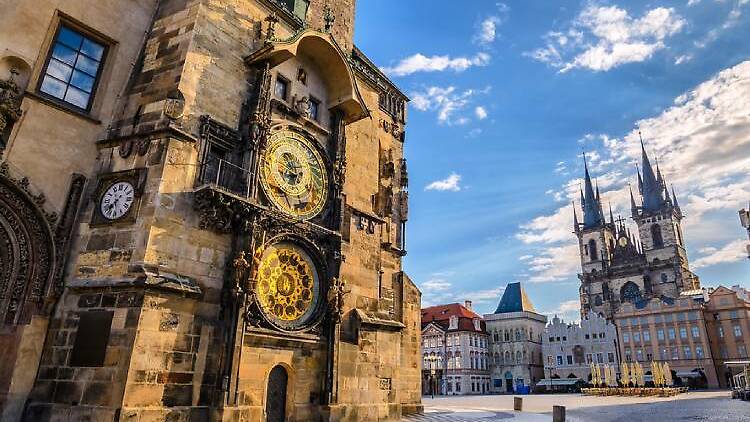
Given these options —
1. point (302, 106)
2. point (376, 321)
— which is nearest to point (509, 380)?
point (376, 321)

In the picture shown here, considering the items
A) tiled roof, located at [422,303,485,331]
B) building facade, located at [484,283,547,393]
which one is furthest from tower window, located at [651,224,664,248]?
tiled roof, located at [422,303,485,331]

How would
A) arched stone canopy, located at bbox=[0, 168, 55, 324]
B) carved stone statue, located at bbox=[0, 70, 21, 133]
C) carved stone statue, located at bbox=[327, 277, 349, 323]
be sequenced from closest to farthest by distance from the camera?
arched stone canopy, located at bbox=[0, 168, 55, 324], carved stone statue, located at bbox=[0, 70, 21, 133], carved stone statue, located at bbox=[327, 277, 349, 323]

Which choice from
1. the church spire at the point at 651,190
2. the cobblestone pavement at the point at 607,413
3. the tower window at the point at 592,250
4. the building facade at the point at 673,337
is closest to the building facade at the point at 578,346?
the building facade at the point at 673,337

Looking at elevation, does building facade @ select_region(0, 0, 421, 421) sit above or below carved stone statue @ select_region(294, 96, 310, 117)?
below

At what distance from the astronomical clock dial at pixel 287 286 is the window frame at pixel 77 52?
19.7ft

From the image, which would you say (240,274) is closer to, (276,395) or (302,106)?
(276,395)

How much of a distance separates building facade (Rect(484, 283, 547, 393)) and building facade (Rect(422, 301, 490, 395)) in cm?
180

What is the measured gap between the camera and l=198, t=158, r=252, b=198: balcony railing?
11859mm

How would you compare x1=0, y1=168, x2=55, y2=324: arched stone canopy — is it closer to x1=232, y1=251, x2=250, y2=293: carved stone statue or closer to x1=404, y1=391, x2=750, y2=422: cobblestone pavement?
x1=232, y1=251, x2=250, y2=293: carved stone statue

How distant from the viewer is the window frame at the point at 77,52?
36.3 feet

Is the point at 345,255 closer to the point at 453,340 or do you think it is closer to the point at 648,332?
the point at 453,340

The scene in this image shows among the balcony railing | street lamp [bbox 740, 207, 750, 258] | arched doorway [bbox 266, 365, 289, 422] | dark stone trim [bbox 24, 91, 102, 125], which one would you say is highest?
street lamp [bbox 740, 207, 750, 258]

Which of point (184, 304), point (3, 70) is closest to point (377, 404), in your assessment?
point (184, 304)

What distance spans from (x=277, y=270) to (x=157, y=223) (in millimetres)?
3487
